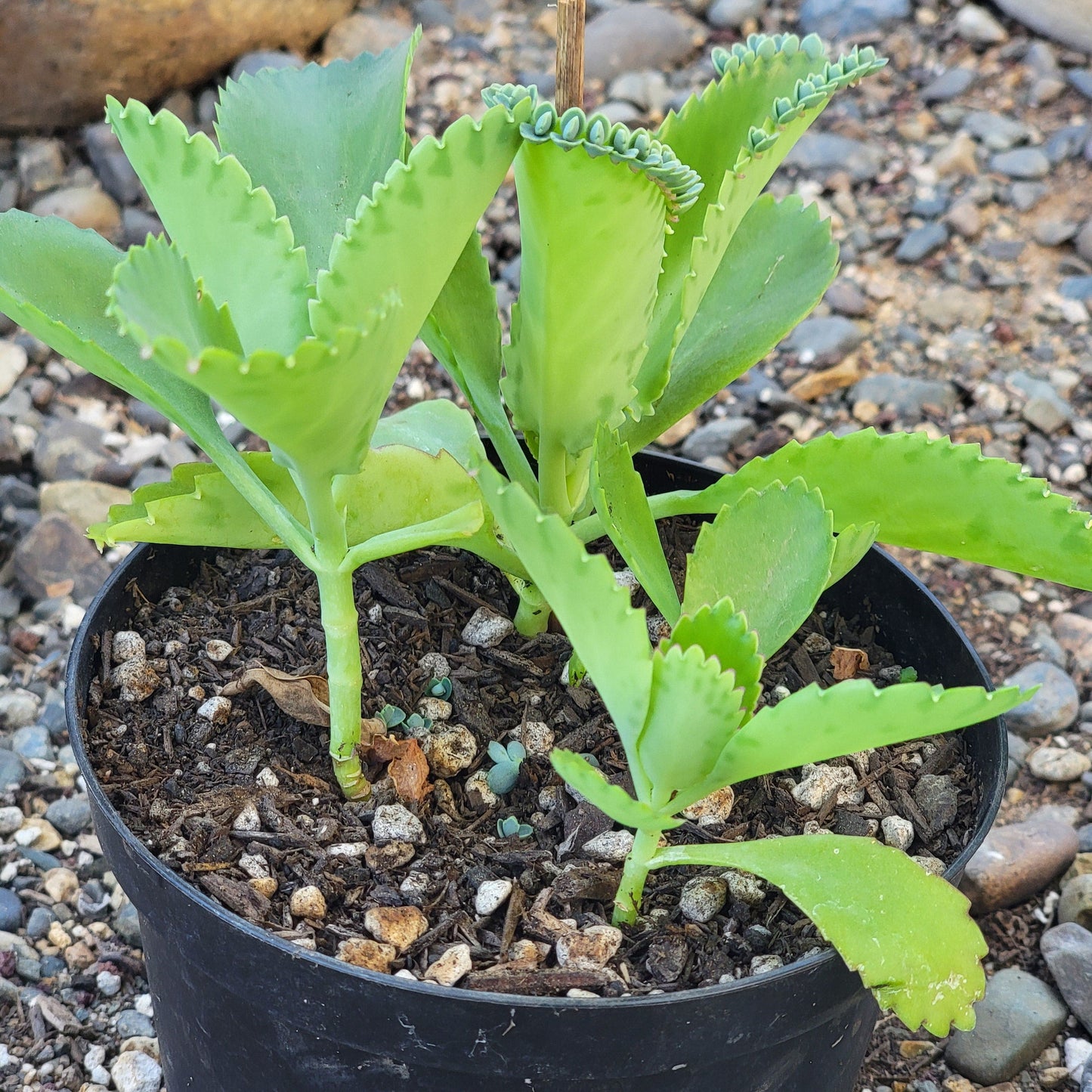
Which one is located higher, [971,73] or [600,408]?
[600,408]

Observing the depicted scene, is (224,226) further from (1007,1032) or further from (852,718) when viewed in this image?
(1007,1032)

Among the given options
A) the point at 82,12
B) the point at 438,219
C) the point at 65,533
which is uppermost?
the point at 438,219

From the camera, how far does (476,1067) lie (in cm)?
76

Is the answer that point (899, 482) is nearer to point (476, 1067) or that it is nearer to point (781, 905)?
point (781, 905)

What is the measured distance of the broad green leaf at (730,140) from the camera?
0.76 meters

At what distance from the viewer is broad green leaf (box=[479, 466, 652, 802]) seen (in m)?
0.62

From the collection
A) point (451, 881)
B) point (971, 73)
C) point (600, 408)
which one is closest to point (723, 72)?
A: point (600, 408)

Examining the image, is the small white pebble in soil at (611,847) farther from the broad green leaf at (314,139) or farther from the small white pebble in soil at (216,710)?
the broad green leaf at (314,139)

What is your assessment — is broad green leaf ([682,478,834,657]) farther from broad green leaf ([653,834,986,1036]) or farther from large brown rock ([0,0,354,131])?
large brown rock ([0,0,354,131])

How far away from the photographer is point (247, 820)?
35.5 inches

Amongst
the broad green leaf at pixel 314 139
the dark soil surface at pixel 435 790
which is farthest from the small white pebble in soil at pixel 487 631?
the broad green leaf at pixel 314 139

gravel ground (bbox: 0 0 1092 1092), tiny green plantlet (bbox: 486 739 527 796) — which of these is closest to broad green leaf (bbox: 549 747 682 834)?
tiny green plantlet (bbox: 486 739 527 796)

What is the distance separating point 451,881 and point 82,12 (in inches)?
72.1

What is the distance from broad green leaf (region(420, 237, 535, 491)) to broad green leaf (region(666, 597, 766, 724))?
29 cm
